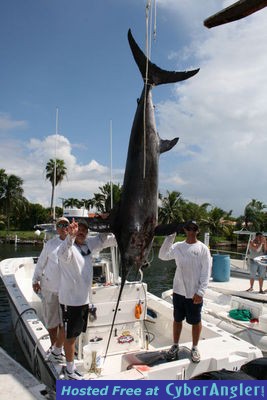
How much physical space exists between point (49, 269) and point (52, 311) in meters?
0.51

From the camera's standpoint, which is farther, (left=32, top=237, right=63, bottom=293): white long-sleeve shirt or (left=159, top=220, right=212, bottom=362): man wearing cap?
(left=32, top=237, right=63, bottom=293): white long-sleeve shirt

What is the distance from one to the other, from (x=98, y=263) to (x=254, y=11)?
504 centimetres

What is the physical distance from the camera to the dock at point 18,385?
2465 millimetres

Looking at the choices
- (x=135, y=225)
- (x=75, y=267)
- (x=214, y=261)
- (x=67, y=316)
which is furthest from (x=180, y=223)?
(x=214, y=261)

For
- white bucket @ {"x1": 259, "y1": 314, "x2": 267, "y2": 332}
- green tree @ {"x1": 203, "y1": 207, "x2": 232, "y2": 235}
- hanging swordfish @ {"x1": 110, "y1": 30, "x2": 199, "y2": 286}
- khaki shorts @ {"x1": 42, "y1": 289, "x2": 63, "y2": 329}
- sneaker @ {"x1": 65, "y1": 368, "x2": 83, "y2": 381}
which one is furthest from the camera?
green tree @ {"x1": 203, "y1": 207, "x2": 232, "y2": 235}

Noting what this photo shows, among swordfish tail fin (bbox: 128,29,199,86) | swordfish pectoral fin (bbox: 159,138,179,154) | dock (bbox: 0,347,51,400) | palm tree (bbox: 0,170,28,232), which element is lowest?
dock (bbox: 0,347,51,400)

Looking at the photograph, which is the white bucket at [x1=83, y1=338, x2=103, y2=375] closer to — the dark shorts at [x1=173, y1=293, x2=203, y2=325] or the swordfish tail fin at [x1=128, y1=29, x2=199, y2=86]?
the dark shorts at [x1=173, y1=293, x2=203, y2=325]

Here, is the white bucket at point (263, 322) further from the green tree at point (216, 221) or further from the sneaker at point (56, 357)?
the green tree at point (216, 221)

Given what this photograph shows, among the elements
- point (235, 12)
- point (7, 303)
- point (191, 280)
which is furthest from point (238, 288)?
point (235, 12)

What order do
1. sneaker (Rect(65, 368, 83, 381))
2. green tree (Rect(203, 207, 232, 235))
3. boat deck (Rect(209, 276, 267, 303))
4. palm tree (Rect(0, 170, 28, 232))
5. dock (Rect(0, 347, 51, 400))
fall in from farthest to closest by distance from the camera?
1. green tree (Rect(203, 207, 232, 235))
2. palm tree (Rect(0, 170, 28, 232))
3. boat deck (Rect(209, 276, 267, 303))
4. sneaker (Rect(65, 368, 83, 381))
5. dock (Rect(0, 347, 51, 400))

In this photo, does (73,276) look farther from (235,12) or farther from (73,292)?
(235,12)

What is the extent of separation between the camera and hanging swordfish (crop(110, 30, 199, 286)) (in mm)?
2598

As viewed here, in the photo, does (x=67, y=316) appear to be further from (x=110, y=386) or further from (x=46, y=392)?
(x=110, y=386)

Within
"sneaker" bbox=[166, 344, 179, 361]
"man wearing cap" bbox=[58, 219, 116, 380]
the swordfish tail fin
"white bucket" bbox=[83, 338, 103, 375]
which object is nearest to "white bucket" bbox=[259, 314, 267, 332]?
"sneaker" bbox=[166, 344, 179, 361]
